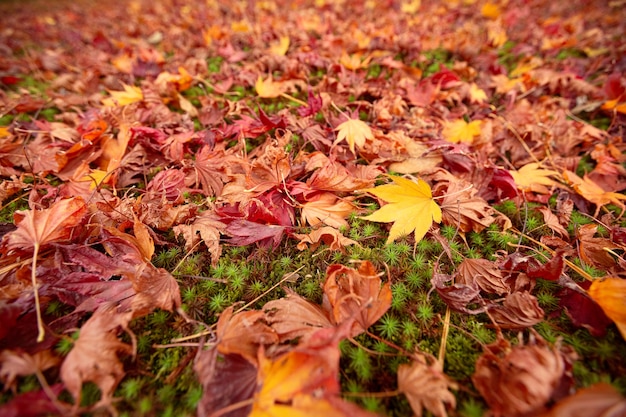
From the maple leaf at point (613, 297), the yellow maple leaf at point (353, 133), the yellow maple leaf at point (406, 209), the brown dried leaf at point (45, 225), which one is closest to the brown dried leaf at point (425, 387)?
the yellow maple leaf at point (406, 209)

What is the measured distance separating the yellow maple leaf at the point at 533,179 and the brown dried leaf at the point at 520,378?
1.06m

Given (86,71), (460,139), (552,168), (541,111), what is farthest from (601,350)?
(86,71)

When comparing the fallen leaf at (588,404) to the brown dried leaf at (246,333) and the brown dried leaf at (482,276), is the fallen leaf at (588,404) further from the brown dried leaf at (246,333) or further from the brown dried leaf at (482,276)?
the brown dried leaf at (246,333)

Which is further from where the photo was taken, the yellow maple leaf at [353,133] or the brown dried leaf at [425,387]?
the yellow maple leaf at [353,133]

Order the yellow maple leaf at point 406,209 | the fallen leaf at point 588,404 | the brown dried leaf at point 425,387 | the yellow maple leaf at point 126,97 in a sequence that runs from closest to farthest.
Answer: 1. the fallen leaf at point 588,404
2. the brown dried leaf at point 425,387
3. the yellow maple leaf at point 406,209
4. the yellow maple leaf at point 126,97

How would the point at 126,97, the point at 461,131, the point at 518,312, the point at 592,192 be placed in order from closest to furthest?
1. the point at 518,312
2. the point at 592,192
3. the point at 461,131
4. the point at 126,97

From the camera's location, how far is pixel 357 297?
1.13 metres

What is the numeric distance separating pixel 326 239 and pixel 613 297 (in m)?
1.13

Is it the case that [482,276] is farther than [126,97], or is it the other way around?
[126,97]

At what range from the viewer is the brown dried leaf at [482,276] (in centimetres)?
134

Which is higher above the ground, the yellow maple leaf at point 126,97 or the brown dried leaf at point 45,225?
the yellow maple leaf at point 126,97

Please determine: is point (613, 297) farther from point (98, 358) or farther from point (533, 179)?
point (98, 358)

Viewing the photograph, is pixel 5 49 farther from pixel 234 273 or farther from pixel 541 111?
pixel 541 111

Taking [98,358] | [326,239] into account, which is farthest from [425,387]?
[98,358]
